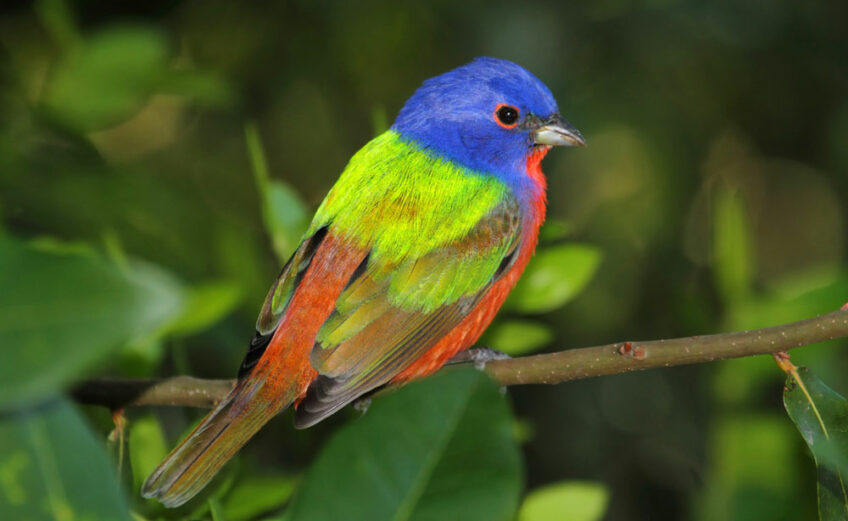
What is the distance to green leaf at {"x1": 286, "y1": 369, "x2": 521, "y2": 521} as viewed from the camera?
4.12 feet

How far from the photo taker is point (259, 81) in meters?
5.42

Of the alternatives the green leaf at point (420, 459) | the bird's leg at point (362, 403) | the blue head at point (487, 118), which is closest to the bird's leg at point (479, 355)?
the bird's leg at point (362, 403)

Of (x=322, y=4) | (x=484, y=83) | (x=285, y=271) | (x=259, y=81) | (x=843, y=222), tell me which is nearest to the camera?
(x=285, y=271)

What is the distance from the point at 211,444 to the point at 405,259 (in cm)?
81

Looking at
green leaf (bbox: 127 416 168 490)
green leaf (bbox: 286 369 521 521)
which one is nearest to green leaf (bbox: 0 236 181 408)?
green leaf (bbox: 286 369 521 521)

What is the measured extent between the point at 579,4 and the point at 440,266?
262cm

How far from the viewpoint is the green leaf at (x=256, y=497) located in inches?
92.5

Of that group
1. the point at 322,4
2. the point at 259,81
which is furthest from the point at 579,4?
the point at 259,81

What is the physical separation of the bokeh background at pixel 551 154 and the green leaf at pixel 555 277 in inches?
21.4

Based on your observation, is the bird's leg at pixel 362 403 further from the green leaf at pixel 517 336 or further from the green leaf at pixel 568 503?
the green leaf at pixel 568 503

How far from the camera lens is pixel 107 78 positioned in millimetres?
3611

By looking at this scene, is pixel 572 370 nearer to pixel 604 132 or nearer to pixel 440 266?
pixel 440 266

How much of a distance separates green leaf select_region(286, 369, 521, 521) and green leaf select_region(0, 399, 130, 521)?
249mm

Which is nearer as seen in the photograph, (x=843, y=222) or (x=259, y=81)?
(x=259, y=81)
